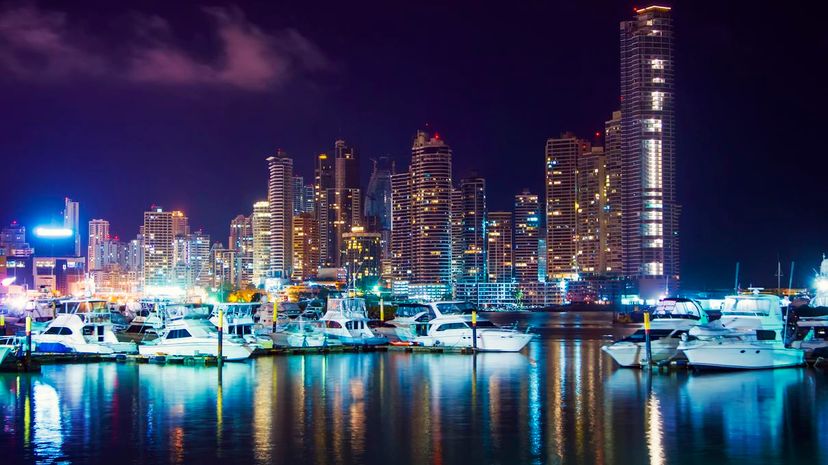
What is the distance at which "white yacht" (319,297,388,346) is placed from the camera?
65812 mm

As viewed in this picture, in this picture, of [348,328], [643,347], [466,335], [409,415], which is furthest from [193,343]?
[643,347]

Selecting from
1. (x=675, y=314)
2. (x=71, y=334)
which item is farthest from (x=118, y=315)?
(x=675, y=314)

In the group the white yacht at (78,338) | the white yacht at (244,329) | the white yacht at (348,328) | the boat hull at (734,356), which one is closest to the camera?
the boat hull at (734,356)

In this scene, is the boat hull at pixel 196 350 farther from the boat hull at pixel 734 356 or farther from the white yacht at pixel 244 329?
the boat hull at pixel 734 356

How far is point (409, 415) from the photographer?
36.2m

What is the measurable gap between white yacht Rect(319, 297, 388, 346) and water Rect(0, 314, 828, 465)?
1103 cm

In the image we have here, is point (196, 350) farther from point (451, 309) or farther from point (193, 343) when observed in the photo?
point (451, 309)

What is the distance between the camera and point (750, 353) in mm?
48344

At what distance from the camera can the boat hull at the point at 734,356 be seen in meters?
48.0

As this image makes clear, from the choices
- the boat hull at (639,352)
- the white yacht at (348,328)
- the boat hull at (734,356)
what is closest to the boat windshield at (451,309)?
the white yacht at (348,328)

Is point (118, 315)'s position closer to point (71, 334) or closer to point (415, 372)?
point (71, 334)

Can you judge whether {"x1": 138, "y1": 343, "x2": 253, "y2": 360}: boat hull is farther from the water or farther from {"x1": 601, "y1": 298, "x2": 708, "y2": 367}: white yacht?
{"x1": 601, "y1": 298, "x2": 708, "y2": 367}: white yacht

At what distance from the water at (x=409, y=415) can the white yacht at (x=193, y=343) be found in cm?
160

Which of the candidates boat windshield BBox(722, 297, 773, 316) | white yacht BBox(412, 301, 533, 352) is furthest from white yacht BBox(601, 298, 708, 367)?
white yacht BBox(412, 301, 533, 352)
